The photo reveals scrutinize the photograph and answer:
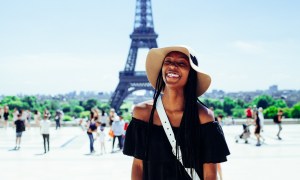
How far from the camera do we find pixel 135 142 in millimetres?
2154

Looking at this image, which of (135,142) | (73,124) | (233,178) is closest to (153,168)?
(135,142)

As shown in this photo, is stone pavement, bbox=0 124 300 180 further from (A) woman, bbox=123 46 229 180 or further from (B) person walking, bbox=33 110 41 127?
(B) person walking, bbox=33 110 41 127

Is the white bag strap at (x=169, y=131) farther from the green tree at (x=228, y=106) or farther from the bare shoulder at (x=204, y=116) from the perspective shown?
the green tree at (x=228, y=106)

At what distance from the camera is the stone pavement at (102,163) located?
7715 millimetres

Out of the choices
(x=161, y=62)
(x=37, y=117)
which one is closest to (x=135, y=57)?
(x=37, y=117)

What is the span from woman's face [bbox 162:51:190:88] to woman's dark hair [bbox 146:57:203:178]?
53 millimetres

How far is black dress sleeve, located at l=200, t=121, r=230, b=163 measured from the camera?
199cm

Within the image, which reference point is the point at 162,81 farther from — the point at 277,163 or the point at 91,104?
the point at 91,104

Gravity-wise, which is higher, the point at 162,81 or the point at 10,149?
the point at 162,81

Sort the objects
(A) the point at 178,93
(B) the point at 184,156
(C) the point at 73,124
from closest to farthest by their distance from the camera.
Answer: (B) the point at 184,156 < (A) the point at 178,93 < (C) the point at 73,124

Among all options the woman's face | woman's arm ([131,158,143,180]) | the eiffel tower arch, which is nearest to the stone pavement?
woman's arm ([131,158,143,180])

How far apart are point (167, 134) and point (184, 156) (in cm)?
16

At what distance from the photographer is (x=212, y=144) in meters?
1.99

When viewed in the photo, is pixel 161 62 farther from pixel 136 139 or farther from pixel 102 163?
pixel 102 163
